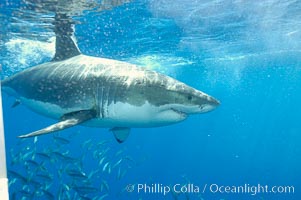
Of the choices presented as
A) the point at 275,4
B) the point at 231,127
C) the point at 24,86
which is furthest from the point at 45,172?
the point at 231,127

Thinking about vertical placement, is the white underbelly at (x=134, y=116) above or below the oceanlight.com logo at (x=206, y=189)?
above

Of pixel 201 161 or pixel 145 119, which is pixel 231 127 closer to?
pixel 201 161

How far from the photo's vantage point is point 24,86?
225 inches

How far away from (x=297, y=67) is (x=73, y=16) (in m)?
14.2

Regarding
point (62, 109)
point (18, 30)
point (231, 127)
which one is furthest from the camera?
point (231, 127)

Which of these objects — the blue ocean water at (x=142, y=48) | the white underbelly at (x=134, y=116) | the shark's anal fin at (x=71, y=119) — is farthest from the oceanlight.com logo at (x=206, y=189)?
the shark's anal fin at (x=71, y=119)

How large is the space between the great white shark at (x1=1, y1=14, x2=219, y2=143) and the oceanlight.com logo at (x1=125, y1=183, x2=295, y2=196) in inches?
59.4

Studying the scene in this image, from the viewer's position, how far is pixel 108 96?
448cm

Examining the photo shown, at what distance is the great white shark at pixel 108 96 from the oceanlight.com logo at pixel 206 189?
59.4 inches

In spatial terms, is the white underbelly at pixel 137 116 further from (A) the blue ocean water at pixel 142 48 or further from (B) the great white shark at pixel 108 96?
(A) the blue ocean water at pixel 142 48

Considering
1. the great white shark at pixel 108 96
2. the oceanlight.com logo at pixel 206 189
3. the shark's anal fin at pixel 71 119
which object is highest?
the great white shark at pixel 108 96

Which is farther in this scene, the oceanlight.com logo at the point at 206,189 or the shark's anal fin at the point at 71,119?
the oceanlight.com logo at the point at 206,189

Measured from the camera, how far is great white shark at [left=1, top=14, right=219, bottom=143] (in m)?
4.11

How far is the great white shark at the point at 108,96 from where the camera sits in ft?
13.5
